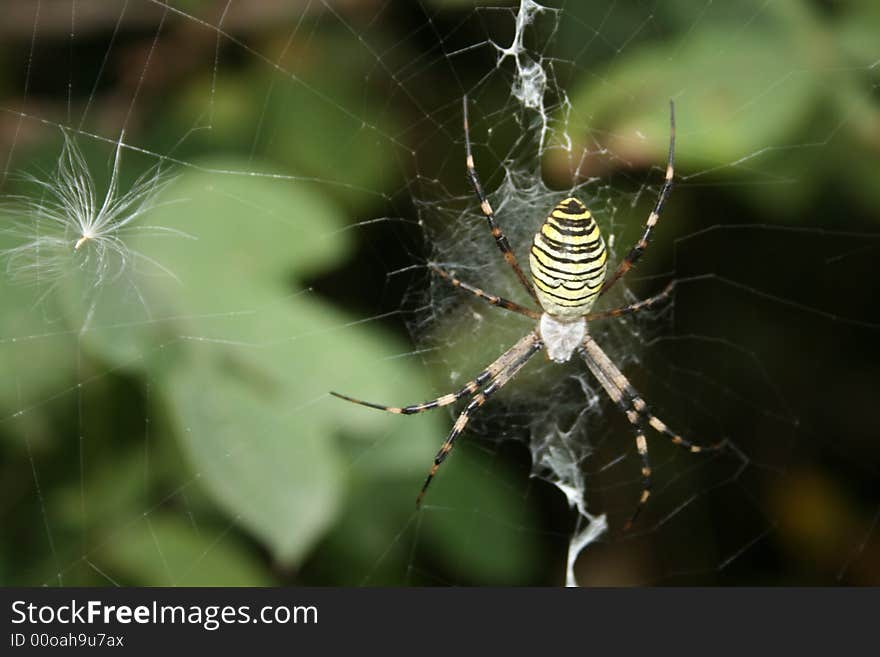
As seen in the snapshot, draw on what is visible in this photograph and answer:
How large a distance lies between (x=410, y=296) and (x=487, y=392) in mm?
536

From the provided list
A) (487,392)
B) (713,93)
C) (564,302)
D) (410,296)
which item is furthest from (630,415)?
(713,93)

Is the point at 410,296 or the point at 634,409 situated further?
the point at 634,409

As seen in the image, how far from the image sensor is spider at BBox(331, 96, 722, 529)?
2.89 m

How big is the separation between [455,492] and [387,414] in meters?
0.89

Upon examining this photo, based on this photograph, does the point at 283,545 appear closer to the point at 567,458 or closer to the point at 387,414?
the point at 387,414

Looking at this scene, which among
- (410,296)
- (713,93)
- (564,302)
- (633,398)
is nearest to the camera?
(713,93)

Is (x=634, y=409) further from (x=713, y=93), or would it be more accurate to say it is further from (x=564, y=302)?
(x=713, y=93)

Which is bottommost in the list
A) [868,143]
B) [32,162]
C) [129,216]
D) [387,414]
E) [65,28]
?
[387,414]

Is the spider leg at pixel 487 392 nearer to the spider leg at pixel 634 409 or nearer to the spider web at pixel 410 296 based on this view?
the spider web at pixel 410 296

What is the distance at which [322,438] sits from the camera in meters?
2.29

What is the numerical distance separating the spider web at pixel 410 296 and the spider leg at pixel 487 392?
12 cm

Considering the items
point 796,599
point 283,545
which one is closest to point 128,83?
point 283,545

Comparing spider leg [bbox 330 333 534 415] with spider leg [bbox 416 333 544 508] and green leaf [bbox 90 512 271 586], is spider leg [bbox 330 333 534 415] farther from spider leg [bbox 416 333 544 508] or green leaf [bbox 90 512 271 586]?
green leaf [bbox 90 512 271 586]

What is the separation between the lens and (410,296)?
12.1ft
